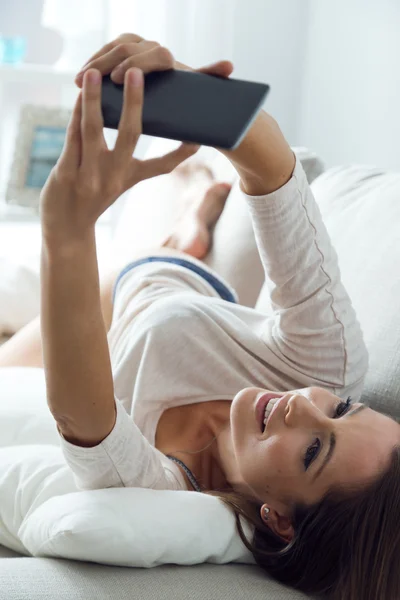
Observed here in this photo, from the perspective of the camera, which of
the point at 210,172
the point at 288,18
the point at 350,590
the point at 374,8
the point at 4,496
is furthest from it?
the point at 288,18

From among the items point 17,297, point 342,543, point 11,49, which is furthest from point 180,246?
point 11,49

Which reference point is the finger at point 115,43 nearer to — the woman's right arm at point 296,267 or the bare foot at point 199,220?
the woman's right arm at point 296,267

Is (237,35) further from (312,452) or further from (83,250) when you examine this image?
(83,250)

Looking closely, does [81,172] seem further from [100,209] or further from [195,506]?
[195,506]

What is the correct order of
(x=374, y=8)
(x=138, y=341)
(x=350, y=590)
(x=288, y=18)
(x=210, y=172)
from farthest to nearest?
1. (x=288, y=18)
2. (x=374, y=8)
3. (x=210, y=172)
4. (x=138, y=341)
5. (x=350, y=590)

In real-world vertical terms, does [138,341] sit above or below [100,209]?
below

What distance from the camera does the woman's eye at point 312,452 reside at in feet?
3.81

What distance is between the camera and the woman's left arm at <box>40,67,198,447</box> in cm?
77

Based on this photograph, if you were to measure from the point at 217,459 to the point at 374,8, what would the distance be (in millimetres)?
1724

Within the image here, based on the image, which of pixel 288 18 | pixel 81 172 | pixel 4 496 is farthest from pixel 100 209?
pixel 288 18

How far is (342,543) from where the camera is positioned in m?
1.12

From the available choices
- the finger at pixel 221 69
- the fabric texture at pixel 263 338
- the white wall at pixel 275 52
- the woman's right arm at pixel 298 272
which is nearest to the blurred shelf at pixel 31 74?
the white wall at pixel 275 52

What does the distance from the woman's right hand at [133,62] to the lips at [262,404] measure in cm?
52

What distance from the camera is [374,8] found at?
2.57 m
